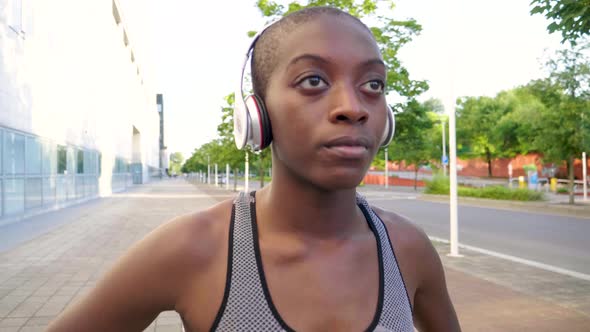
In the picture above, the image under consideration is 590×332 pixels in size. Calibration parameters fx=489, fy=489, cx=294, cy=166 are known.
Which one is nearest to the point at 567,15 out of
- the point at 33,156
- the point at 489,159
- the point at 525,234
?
the point at 525,234

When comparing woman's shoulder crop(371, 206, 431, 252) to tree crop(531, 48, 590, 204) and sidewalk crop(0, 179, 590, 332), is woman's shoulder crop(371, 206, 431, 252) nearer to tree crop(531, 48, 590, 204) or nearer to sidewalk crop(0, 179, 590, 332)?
sidewalk crop(0, 179, 590, 332)

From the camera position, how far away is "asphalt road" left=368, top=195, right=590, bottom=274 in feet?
32.2

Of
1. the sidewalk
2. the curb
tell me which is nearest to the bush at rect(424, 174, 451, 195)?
the curb

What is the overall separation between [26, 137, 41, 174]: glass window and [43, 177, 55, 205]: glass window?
1014mm

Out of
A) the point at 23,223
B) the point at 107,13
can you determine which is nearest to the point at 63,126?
the point at 23,223

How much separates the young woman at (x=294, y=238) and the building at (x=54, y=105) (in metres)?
14.3

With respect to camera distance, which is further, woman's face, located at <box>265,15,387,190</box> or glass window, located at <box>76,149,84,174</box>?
glass window, located at <box>76,149,84,174</box>

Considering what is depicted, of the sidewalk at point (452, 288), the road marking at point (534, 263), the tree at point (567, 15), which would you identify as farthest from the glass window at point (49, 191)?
the tree at point (567, 15)

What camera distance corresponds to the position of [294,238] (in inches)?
49.4

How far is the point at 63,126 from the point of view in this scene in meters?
21.1

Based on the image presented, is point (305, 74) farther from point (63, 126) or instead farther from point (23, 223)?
point (63, 126)

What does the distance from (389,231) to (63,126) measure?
73.0 ft

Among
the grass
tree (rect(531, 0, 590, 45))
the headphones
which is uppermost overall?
tree (rect(531, 0, 590, 45))

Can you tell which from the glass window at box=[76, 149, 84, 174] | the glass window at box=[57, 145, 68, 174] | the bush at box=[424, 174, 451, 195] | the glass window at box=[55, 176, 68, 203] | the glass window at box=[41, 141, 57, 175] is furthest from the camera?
the bush at box=[424, 174, 451, 195]
